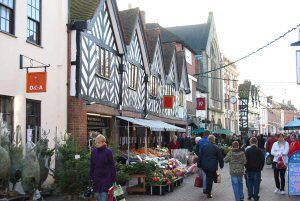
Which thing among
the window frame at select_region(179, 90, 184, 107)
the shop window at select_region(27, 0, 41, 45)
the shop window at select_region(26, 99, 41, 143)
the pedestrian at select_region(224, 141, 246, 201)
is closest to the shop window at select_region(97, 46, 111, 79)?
the shop window at select_region(27, 0, 41, 45)

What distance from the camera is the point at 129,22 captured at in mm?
21953

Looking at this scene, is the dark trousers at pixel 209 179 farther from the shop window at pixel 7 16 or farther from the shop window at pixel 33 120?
the shop window at pixel 7 16

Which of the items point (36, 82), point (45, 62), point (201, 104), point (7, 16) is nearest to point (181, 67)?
point (201, 104)

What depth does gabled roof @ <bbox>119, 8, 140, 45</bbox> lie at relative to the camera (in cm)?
2119

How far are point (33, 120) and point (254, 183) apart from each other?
22.4 ft

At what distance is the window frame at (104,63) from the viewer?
Answer: 1770cm

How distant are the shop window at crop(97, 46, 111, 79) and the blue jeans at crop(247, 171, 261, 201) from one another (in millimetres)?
7821

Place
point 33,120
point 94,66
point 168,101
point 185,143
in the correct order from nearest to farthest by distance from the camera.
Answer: point 33,120
point 94,66
point 185,143
point 168,101

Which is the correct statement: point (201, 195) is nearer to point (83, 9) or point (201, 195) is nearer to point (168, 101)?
point (83, 9)

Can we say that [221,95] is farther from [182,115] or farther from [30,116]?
[30,116]

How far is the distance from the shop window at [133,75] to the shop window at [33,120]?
779cm

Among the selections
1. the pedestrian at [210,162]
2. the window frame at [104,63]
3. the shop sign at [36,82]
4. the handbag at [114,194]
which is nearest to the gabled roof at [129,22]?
the window frame at [104,63]

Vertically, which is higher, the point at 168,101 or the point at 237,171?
the point at 168,101

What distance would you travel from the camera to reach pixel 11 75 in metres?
12.6
